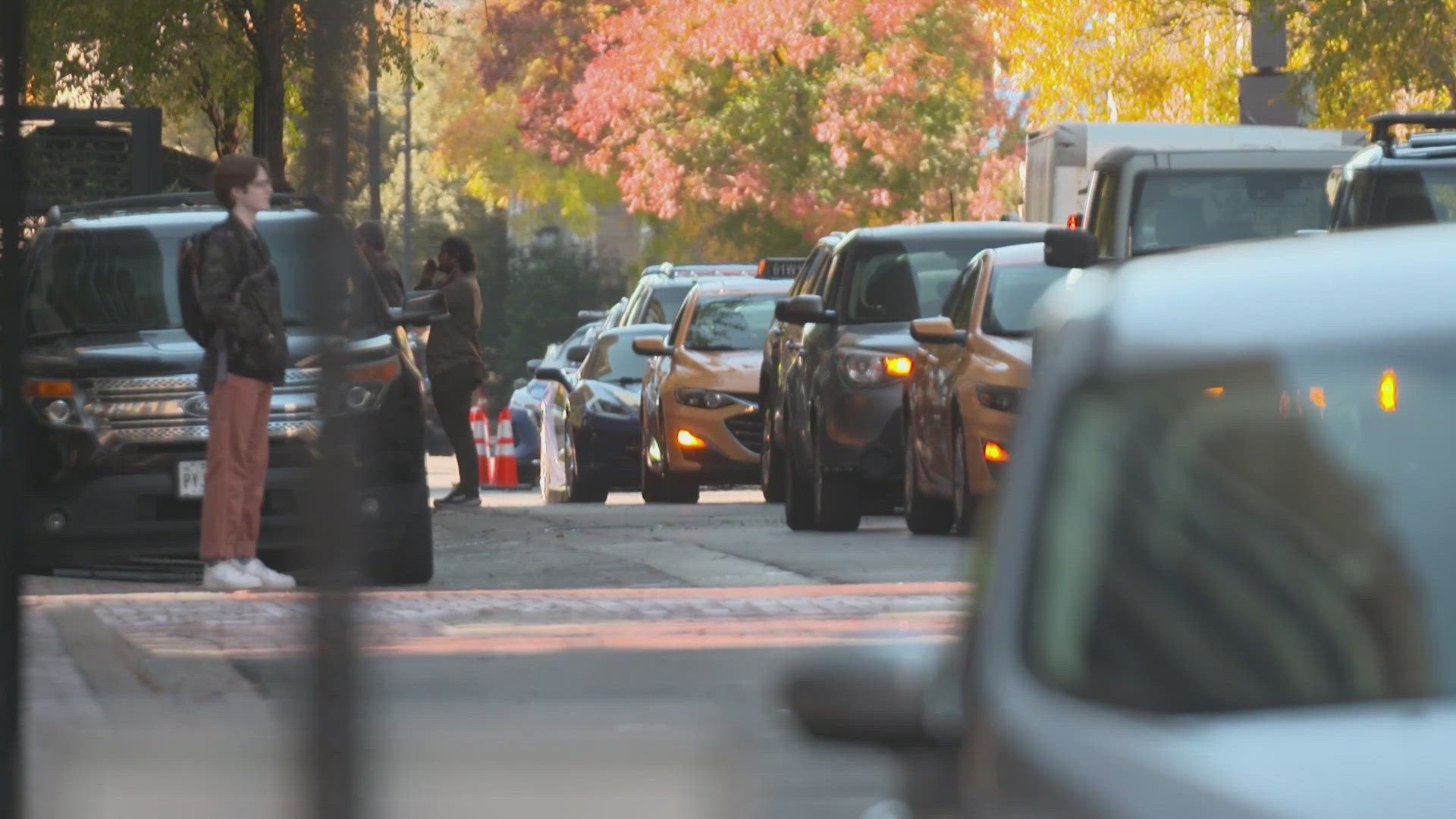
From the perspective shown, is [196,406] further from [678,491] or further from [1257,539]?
[1257,539]

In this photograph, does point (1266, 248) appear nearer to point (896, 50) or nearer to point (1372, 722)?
point (1372, 722)

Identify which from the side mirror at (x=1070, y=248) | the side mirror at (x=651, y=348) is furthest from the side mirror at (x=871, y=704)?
the side mirror at (x=651, y=348)

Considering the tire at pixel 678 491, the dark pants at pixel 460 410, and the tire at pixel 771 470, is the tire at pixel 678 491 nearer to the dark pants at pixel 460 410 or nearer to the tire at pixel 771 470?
the tire at pixel 771 470

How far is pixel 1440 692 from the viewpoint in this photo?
2.73 meters

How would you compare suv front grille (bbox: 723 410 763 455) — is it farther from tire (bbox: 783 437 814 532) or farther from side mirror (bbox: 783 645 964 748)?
side mirror (bbox: 783 645 964 748)

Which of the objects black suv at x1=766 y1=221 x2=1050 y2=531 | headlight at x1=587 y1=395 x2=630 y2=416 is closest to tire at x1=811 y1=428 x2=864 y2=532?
black suv at x1=766 y1=221 x2=1050 y2=531

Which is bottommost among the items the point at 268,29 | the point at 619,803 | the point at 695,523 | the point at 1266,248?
the point at 695,523

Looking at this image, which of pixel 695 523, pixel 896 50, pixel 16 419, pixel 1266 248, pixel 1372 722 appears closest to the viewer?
pixel 1372 722

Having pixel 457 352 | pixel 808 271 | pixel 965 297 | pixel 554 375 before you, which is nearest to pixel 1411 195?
pixel 965 297

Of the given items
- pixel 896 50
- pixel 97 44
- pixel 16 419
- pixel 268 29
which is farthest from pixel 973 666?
pixel 896 50

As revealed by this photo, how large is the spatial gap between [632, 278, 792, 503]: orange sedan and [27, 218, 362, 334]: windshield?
306 inches

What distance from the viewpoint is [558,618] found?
1089 centimetres

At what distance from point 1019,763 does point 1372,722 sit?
1.14 ft

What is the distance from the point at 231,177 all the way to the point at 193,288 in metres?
0.46
